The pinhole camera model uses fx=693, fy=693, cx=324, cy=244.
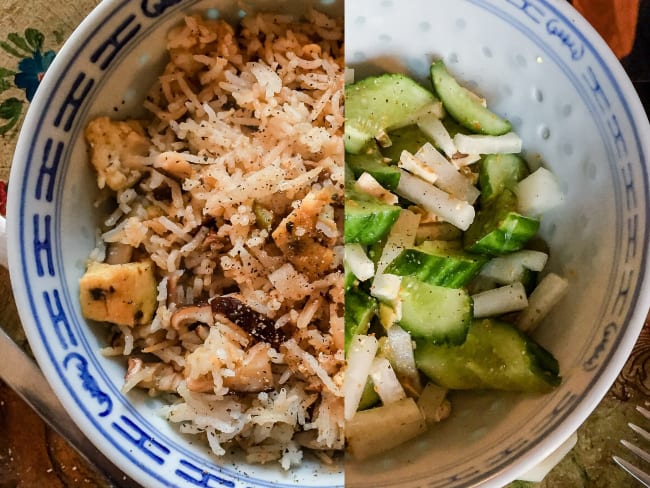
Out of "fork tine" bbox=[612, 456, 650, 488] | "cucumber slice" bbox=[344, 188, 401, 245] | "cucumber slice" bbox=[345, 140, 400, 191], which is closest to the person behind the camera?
"cucumber slice" bbox=[344, 188, 401, 245]

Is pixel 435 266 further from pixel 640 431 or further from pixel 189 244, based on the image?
pixel 640 431

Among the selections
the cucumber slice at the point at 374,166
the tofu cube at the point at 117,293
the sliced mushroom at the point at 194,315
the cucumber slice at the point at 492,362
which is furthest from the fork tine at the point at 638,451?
the tofu cube at the point at 117,293

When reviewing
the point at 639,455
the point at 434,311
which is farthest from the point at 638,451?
the point at 434,311

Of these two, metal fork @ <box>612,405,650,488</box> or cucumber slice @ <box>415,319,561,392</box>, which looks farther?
metal fork @ <box>612,405,650,488</box>

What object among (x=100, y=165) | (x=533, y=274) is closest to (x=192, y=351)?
(x=100, y=165)

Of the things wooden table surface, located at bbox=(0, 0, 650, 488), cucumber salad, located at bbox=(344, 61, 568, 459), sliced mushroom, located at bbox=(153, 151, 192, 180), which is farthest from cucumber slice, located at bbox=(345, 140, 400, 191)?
wooden table surface, located at bbox=(0, 0, 650, 488)

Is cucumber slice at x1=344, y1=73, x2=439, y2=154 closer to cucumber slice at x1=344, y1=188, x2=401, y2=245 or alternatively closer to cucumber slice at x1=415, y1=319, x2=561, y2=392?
cucumber slice at x1=344, y1=188, x2=401, y2=245
